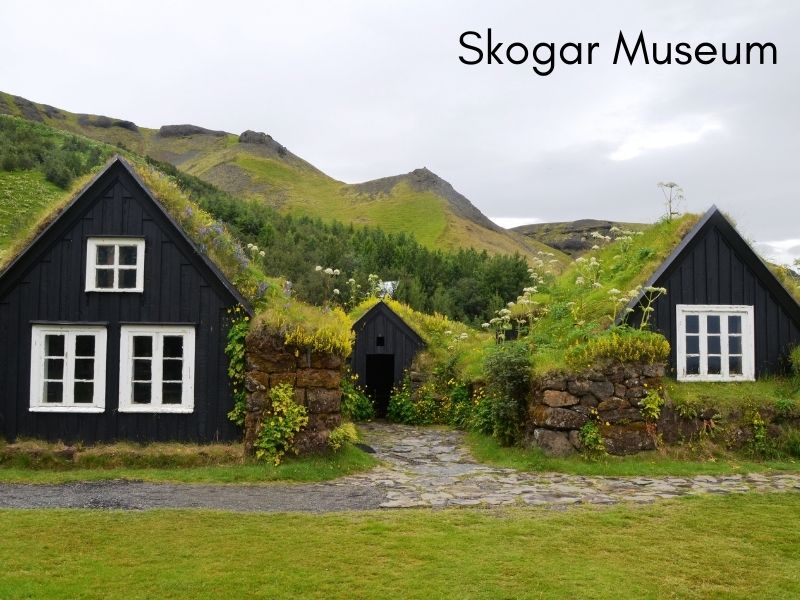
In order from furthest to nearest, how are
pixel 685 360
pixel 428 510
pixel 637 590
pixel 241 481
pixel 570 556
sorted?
pixel 685 360 < pixel 241 481 < pixel 428 510 < pixel 570 556 < pixel 637 590

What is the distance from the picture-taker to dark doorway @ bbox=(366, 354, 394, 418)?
79.7 ft

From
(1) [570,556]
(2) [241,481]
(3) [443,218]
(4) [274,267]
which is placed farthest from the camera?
(3) [443,218]

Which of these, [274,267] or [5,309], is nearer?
[5,309]

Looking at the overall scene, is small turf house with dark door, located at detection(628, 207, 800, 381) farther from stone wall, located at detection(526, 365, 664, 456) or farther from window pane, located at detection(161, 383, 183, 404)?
window pane, located at detection(161, 383, 183, 404)

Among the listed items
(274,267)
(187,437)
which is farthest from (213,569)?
(274,267)

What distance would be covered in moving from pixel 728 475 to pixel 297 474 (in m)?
7.81

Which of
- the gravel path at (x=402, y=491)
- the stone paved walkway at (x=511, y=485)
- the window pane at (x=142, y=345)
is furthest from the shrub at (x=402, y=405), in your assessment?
the window pane at (x=142, y=345)

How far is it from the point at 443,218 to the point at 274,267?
49.9 meters

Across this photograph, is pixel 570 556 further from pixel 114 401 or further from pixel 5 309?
pixel 5 309


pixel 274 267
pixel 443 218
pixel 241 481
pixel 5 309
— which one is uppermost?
pixel 443 218

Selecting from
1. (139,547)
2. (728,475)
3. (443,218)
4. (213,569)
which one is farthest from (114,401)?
(443,218)

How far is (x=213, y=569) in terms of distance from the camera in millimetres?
7191

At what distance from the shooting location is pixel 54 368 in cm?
1365

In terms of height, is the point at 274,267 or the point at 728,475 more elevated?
the point at 274,267
